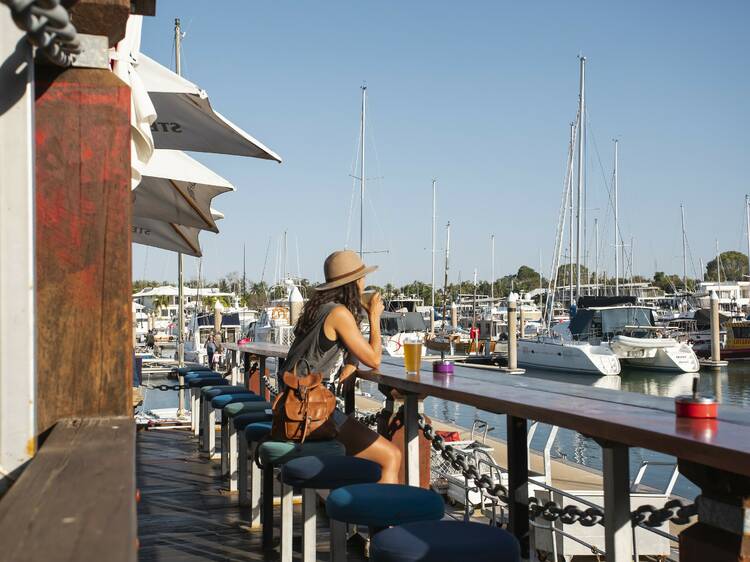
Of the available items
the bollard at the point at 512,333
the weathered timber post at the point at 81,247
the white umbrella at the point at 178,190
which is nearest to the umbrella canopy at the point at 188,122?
the white umbrella at the point at 178,190

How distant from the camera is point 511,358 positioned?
114ft

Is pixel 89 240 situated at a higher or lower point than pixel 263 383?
higher

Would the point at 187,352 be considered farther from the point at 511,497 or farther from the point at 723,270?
→ the point at 723,270

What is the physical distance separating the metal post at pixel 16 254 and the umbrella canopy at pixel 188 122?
9.79ft

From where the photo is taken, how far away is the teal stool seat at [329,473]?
3178 millimetres

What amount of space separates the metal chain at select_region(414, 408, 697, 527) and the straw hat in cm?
78

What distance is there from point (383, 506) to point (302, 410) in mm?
1315

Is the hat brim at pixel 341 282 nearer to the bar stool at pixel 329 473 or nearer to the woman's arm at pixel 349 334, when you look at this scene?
the woman's arm at pixel 349 334

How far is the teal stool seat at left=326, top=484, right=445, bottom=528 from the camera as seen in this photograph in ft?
8.09

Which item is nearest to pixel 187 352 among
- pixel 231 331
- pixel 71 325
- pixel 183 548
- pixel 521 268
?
pixel 231 331

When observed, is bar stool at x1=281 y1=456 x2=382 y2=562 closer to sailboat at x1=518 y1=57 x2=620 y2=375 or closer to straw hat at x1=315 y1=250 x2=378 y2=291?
straw hat at x1=315 y1=250 x2=378 y2=291

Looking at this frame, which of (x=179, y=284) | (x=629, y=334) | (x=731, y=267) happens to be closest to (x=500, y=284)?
(x=731, y=267)

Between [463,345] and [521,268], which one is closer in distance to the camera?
[463,345]

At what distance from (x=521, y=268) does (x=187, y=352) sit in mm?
96535
